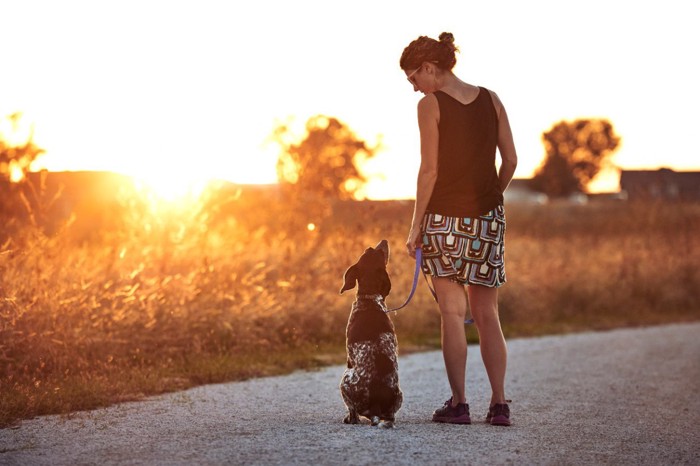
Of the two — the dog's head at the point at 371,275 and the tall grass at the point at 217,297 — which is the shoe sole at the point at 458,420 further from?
the tall grass at the point at 217,297

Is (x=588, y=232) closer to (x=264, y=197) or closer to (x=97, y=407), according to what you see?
(x=264, y=197)

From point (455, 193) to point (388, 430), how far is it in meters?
1.51

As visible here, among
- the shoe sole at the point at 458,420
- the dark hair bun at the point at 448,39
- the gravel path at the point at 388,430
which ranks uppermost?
the dark hair bun at the point at 448,39

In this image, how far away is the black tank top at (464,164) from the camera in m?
5.66

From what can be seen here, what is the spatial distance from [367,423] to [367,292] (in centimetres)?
83

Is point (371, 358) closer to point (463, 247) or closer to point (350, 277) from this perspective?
point (350, 277)

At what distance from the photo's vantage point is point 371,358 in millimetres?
5574

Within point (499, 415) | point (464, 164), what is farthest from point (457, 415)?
point (464, 164)

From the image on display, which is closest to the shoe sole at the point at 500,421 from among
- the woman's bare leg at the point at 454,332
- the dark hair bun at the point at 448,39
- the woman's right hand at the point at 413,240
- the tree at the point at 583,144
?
the woman's bare leg at the point at 454,332

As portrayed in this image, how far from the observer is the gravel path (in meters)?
4.77

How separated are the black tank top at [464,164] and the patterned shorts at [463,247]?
2.5 inches

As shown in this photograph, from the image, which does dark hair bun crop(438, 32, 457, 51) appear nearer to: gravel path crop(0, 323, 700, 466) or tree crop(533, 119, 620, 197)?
gravel path crop(0, 323, 700, 466)

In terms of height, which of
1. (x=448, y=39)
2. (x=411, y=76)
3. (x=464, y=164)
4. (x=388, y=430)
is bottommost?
(x=388, y=430)

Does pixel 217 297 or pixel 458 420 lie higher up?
pixel 217 297
